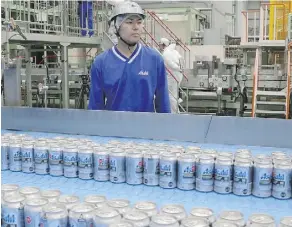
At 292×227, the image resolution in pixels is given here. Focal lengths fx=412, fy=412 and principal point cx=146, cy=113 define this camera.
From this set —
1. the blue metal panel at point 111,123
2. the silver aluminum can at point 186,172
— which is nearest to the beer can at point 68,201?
the silver aluminum can at point 186,172

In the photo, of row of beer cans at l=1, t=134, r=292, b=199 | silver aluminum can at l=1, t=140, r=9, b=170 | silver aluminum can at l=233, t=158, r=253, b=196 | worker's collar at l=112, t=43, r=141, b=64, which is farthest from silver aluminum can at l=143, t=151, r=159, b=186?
worker's collar at l=112, t=43, r=141, b=64

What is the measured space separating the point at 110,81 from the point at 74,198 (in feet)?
5.32

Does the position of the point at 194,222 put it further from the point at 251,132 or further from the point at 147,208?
the point at 251,132

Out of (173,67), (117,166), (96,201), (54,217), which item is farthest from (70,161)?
(173,67)

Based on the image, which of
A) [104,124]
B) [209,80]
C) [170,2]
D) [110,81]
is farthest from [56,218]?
[170,2]

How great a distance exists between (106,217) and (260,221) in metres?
0.46

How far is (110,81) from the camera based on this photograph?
9.74 feet

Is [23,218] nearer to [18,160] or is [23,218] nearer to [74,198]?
[74,198]

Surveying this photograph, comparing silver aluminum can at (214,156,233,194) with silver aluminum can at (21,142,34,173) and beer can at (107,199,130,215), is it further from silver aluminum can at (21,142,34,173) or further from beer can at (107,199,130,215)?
silver aluminum can at (21,142,34,173)

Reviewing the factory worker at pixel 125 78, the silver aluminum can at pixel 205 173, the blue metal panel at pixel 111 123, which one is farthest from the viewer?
the factory worker at pixel 125 78

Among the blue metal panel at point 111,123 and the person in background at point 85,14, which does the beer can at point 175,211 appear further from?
the person in background at point 85,14

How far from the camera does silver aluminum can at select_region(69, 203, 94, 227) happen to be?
1269 mm

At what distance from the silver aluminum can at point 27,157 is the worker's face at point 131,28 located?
1.15 metres

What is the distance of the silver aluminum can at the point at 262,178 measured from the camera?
1604mm
